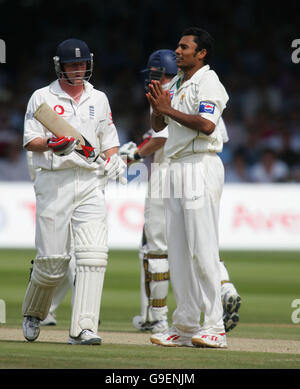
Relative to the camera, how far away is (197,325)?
5.87 m

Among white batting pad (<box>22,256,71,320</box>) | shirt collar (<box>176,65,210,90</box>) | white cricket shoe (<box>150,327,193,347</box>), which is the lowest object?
white cricket shoe (<box>150,327,193,347</box>)

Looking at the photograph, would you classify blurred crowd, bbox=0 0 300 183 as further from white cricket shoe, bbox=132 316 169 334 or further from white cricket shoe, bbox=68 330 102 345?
white cricket shoe, bbox=68 330 102 345

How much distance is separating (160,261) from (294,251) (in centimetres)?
799

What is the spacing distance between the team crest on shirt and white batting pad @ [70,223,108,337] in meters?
1.06

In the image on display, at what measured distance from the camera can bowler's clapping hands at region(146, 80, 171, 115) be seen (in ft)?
18.6

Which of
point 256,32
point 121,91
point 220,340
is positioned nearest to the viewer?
point 220,340

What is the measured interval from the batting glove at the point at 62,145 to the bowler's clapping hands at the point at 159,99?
1.91 feet

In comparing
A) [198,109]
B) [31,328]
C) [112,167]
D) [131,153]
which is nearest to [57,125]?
[112,167]

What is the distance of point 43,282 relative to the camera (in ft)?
19.5

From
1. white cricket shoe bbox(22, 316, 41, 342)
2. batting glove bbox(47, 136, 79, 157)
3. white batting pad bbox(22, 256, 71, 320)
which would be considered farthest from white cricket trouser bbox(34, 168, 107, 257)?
white cricket shoe bbox(22, 316, 41, 342)

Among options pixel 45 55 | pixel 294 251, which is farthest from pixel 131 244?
pixel 45 55

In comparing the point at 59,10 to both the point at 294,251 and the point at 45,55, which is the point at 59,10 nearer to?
the point at 45,55

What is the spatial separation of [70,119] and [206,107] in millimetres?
968

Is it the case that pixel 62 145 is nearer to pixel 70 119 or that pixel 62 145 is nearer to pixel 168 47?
pixel 70 119
